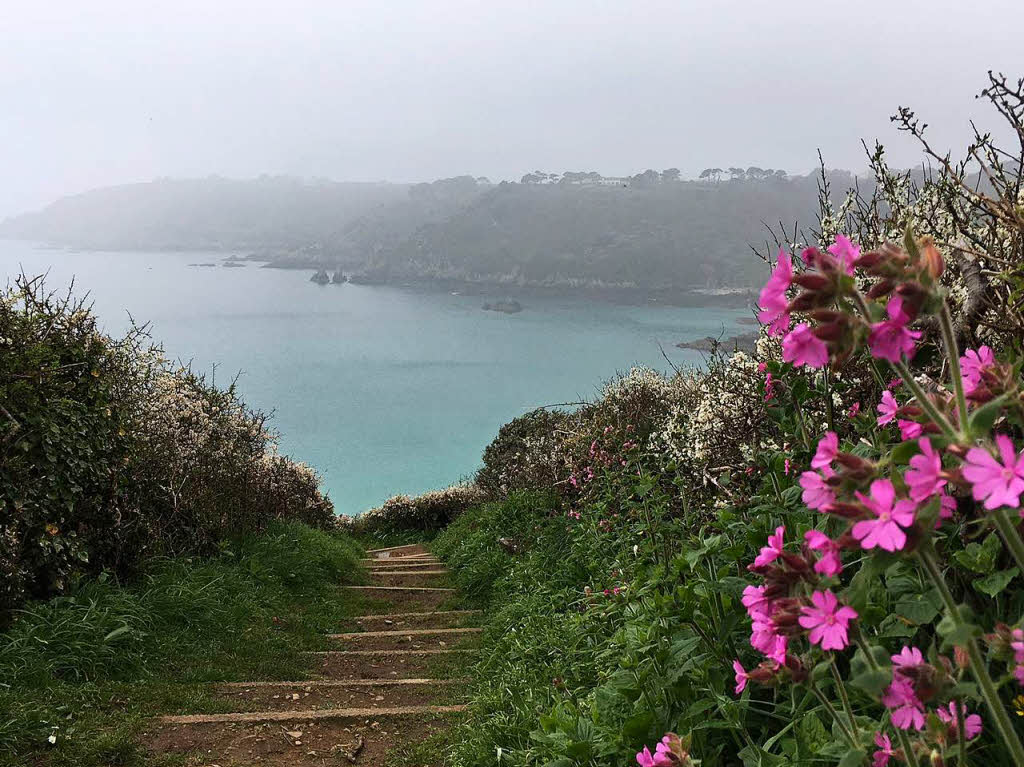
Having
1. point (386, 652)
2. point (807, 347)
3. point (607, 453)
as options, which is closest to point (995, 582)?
point (807, 347)

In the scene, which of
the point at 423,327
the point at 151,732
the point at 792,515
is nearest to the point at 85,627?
the point at 151,732

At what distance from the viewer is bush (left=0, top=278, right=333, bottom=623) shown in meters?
4.65

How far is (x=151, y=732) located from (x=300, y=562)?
12.4ft

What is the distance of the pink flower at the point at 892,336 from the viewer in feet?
2.64

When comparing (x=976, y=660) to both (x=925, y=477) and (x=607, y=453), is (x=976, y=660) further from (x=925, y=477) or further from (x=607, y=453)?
(x=607, y=453)

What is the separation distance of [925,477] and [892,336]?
0.17 meters

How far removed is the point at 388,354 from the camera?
68.7 m

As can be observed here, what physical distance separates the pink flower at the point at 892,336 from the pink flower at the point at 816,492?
0.17m

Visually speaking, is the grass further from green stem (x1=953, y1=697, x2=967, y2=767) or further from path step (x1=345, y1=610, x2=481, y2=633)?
green stem (x1=953, y1=697, x2=967, y2=767)

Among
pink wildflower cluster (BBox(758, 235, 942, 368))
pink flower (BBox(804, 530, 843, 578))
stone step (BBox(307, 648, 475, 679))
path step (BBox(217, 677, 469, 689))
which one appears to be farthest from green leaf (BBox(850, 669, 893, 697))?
stone step (BBox(307, 648, 475, 679))

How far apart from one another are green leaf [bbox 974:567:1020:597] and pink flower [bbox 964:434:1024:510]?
95 cm

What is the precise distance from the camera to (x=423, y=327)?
7644 cm

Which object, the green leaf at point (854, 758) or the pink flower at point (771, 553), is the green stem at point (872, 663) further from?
the pink flower at point (771, 553)

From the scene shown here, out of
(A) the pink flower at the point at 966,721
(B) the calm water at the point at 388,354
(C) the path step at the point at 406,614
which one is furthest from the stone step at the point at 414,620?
(B) the calm water at the point at 388,354
